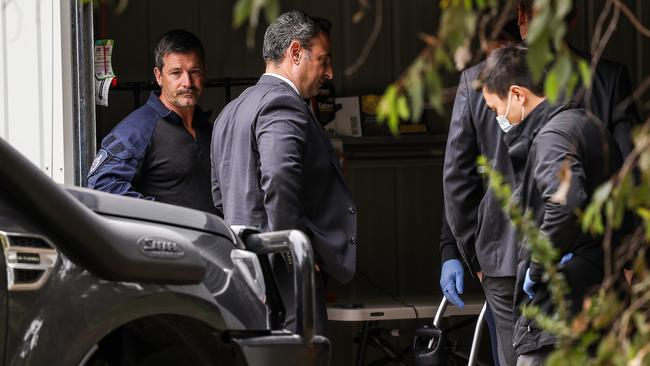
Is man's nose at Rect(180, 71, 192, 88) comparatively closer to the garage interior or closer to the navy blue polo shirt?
the navy blue polo shirt

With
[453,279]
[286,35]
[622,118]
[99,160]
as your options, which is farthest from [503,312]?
[99,160]

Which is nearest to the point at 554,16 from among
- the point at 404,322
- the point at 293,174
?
the point at 293,174

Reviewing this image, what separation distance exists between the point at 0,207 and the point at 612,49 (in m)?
6.95

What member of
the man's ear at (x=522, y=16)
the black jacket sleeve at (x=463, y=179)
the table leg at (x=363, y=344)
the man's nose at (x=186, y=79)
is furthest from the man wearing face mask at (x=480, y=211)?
the table leg at (x=363, y=344)

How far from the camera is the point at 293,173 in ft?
18.6

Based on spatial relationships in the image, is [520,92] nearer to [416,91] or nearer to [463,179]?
[463,179]

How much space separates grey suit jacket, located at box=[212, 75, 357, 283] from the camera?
5707mm

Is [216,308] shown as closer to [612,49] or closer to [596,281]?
[596,281]

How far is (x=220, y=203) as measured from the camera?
20.7ft

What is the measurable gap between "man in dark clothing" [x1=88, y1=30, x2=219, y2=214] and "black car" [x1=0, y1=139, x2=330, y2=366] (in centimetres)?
221

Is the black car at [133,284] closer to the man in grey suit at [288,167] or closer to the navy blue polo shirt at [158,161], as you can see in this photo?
the man in grey suit at [288,167]

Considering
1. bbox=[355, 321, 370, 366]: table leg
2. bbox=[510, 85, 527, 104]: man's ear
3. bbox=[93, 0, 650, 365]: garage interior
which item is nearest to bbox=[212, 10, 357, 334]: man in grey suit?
bbox=[510, 85, 527, 104]: man's ear

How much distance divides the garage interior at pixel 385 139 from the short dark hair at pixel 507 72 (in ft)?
13.2

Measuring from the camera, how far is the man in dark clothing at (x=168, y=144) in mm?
6676
